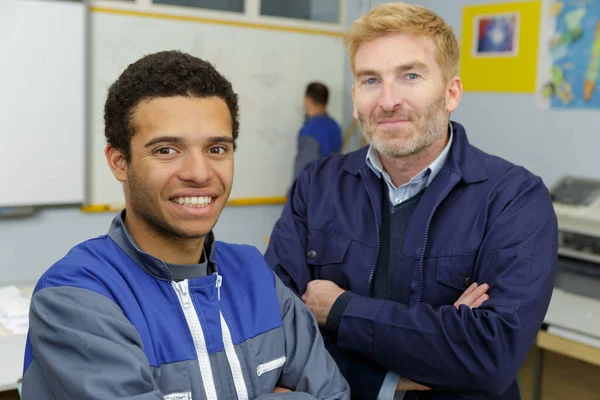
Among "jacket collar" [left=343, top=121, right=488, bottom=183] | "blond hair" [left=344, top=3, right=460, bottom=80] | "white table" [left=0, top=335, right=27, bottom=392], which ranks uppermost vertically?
"blond hair" [left=344, top=3, right=460, bottom=80]

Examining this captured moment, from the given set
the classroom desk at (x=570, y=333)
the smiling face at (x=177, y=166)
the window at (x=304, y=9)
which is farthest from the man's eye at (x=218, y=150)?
the window at (x=304, y=9)

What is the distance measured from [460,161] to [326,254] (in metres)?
0.43

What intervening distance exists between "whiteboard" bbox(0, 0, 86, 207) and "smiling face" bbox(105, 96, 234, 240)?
3204mm

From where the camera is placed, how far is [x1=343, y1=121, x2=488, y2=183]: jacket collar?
165cm

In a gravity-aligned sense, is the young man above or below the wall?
above

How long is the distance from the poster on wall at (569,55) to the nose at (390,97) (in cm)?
269

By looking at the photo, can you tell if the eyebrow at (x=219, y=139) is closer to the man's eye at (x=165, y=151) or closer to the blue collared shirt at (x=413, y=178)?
the man's eye at (x=165, y=151)

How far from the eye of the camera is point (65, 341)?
989mm

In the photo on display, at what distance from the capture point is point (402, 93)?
166cm

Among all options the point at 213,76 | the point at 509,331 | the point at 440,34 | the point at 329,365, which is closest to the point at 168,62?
the point at 213,76

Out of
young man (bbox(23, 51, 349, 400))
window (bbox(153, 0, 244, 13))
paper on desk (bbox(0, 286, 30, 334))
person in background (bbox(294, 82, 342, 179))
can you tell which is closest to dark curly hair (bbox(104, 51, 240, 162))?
Answer: young man (bbox(23, 51, 349, 400))

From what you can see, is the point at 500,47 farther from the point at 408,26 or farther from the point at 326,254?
the point at 326,254

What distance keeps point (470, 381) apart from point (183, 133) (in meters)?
0.86

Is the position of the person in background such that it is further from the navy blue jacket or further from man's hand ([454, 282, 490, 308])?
man's hand ([454, 282, 490, 308])
